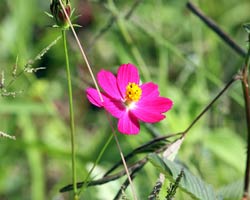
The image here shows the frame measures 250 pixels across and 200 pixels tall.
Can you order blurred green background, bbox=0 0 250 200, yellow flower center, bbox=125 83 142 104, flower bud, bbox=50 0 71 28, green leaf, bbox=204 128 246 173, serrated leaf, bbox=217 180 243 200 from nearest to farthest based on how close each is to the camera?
flower bud, bbox=50 0 71 28
yellow flower center, bbox=125 83 142 104
serrated leaf, bbox=217 180 243 200
blurred green background, bbox=0 0 250 200
green leaf, bbox=204 128 246 173

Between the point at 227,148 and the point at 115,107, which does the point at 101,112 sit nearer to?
the point at 227,148

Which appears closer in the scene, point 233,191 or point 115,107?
point 115,107

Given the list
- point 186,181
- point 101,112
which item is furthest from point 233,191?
point 101,112

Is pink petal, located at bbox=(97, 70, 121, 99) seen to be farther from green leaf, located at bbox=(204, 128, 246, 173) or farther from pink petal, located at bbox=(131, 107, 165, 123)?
green leaf, located at bbox=(204, 128, 246, 173)

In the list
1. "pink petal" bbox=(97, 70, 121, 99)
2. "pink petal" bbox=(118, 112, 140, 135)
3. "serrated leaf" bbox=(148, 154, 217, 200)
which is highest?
"pink petal" bbox=(97, 70, 121, 99)

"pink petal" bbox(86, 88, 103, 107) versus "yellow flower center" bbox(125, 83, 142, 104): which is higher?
"yellow flower center" bbox(125, 83, 142, 104)

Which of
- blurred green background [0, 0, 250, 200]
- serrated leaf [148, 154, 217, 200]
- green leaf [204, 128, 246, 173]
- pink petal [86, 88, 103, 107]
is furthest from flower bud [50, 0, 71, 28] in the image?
green leaf [204, 128, 246, 173]

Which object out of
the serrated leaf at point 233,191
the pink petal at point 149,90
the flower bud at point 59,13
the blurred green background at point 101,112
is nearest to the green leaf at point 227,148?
the blurred green background at point 101,112

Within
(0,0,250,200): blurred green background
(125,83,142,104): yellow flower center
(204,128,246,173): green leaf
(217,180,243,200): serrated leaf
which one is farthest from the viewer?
(204,128,246,173): green leaf
